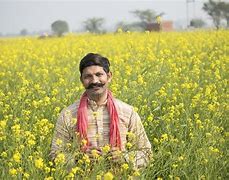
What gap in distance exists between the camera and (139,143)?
2850 mm

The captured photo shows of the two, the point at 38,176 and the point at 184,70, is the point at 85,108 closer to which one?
the point at 38,176

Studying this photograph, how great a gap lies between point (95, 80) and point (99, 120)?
26cm

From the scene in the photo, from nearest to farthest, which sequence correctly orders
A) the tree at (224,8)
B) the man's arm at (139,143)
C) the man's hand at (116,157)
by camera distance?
the man's hand at (116,157) < the man's arm at (139,143) < the tree at (224,8)

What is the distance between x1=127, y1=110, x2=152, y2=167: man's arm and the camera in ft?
9.08

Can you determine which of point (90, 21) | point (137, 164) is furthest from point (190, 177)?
point (90, 21)

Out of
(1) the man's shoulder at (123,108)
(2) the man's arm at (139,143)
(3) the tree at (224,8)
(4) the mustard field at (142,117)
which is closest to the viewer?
(4) the mustard field at (142,117)

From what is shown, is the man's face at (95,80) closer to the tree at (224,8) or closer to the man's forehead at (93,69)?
the man's forehead at (93,69)

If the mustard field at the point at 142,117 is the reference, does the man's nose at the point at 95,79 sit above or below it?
above

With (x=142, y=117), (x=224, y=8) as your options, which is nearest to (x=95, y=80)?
(x=142, y=117)

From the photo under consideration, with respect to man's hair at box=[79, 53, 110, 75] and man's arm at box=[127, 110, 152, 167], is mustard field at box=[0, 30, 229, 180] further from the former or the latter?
man's hair at box=[79, 53, 110, 75]

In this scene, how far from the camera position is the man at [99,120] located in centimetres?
280

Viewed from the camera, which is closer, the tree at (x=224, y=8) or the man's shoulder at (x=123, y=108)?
the man's shoulder at (x=123, y=108)

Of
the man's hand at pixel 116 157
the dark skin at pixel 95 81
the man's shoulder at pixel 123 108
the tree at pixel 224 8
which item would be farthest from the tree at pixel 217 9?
the man's hand at pixel 116 157

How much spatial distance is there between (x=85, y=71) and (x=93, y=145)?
1.45 ft
